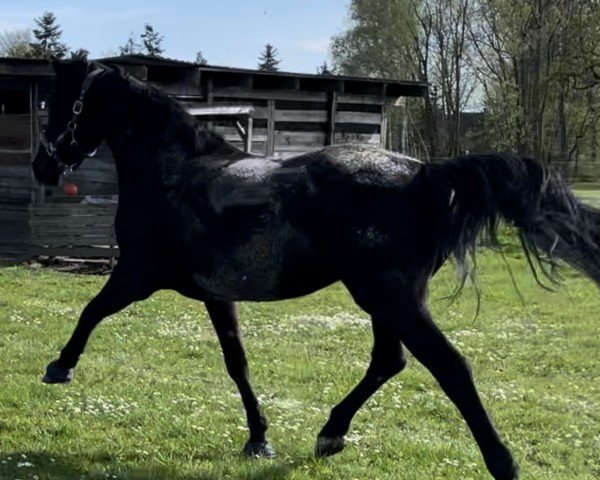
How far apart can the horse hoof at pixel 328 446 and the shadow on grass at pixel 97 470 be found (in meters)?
0.22

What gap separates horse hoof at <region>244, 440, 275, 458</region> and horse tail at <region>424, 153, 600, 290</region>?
1812 millimetres

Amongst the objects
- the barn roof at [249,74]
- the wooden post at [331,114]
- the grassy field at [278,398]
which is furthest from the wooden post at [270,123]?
the grassy field at [278,398]

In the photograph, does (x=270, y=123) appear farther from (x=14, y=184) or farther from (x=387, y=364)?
(x=387, y=364)

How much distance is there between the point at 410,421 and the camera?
6.30 m

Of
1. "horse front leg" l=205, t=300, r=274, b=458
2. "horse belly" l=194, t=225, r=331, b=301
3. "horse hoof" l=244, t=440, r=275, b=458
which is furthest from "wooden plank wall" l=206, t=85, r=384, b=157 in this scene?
"horse belly" l=194, t=225, r=331, b=301

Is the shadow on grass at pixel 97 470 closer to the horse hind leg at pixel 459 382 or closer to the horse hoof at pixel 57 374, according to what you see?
the horse hoof at pixel 57 374

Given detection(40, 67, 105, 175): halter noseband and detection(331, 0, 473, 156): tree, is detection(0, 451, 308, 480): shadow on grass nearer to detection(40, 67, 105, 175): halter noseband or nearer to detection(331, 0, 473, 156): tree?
detection(40, 67, 105, 175): halter noseband

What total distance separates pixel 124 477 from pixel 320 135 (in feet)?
53.0

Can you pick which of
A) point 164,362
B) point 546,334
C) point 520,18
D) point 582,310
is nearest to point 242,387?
point 164,362

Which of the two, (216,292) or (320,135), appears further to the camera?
(320,135)

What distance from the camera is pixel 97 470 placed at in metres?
4.79

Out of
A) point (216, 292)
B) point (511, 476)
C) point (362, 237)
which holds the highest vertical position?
point (362, 237)

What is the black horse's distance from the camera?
4.13 meters

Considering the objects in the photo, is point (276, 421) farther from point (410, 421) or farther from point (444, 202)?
point (444, 202)
